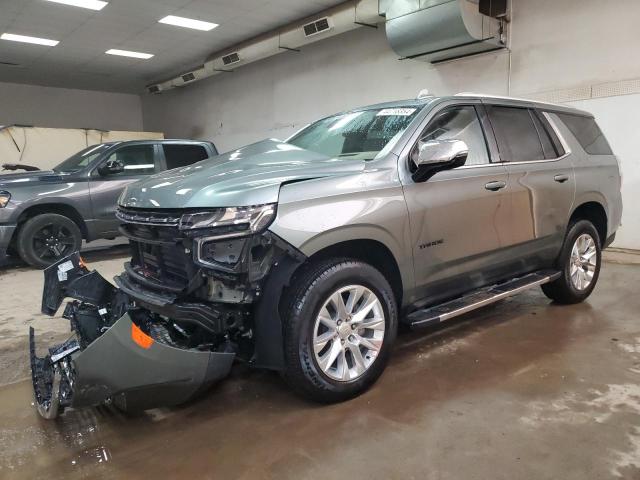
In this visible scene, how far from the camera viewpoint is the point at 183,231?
2.30m

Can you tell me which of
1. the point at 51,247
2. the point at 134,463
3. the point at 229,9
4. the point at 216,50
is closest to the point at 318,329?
the point at 134,463

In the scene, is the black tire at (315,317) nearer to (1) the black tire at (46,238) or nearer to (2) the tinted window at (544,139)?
(2) the tinted window at (544,139)

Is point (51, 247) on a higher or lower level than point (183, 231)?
lower

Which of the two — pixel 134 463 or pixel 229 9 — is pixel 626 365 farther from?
pixel 229 9

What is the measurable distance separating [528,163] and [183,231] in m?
→ 2.66

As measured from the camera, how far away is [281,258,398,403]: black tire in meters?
2.41

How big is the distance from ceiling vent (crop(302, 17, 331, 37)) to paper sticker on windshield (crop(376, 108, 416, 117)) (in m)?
6.78

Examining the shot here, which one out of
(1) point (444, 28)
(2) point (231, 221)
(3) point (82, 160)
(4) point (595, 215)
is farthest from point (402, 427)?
(3) point (82, 160)

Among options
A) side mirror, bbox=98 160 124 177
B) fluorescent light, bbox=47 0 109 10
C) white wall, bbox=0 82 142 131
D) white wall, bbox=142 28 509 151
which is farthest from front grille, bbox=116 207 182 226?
white wall, bbox=0 82 142 131

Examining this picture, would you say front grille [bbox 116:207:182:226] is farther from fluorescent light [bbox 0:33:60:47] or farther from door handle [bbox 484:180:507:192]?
fluorescent light [bbox 0:33:60:47]

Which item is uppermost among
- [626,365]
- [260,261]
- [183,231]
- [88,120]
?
[88,120]

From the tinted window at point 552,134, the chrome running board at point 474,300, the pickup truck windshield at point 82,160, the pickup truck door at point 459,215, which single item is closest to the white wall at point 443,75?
the tinted window at point 552,134

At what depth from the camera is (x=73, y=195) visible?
22.3 ft

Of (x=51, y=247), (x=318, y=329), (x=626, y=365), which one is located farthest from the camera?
(x=51, y=247)
